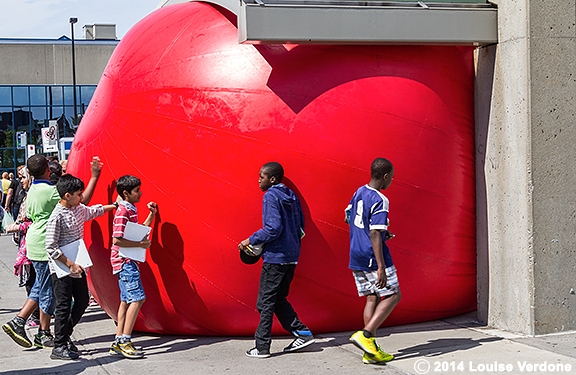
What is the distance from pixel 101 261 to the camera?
7656 mm

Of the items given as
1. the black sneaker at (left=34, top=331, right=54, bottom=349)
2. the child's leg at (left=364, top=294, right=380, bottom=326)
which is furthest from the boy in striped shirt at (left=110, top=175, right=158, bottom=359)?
the child's leg at (left=364, top=294, right=380, bottom=326)

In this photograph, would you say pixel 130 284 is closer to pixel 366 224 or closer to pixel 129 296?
pixel 129 296

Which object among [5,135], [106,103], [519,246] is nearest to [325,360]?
[519,246]

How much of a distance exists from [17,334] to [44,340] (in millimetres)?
267

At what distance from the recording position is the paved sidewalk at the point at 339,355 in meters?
6.13

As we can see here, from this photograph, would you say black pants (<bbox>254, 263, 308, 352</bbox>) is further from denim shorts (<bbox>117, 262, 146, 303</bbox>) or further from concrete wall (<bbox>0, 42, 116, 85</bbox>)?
concrete wall (<bbox>0, 42, 116, 85</bbox>)

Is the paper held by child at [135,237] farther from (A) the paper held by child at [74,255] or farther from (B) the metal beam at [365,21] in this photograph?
(B) the metal beam at [365,21]

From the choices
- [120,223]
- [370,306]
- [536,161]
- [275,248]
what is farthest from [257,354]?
[536,161]

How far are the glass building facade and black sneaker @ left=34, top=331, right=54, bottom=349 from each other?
40.1 meters

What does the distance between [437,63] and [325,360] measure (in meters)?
3.04

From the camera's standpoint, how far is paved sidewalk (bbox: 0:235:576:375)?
6133 mm

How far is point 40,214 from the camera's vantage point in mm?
7500

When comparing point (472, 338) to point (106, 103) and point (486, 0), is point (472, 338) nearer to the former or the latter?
point (486, 0)

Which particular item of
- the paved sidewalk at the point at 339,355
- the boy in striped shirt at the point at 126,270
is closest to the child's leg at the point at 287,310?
the paved sidewalk at the point at 339,355
